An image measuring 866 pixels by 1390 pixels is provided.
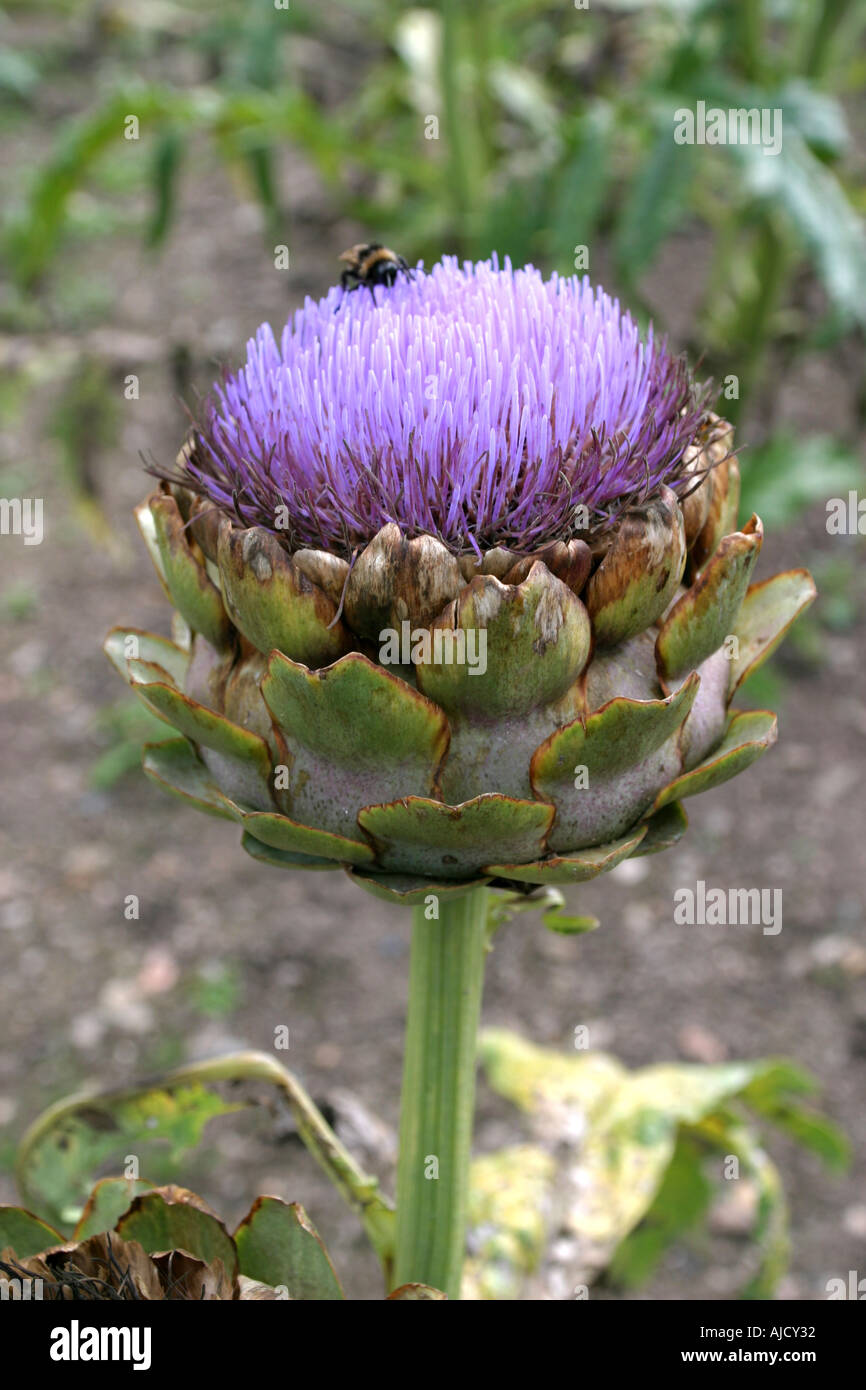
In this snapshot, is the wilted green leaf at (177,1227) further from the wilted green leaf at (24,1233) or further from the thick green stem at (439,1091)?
the thick green stem at (439,1091)

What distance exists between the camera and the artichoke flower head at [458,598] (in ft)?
2.42

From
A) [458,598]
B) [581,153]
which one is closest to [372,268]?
[458,598]

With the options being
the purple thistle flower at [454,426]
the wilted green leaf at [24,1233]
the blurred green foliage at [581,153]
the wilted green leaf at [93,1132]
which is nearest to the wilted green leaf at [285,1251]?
the wilted green leaf at [24,1233]

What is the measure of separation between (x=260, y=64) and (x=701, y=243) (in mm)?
1268

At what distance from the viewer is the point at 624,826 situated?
79cm

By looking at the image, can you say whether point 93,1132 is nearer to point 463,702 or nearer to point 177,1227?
point 177,1227

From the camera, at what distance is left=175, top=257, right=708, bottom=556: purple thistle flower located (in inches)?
30.2

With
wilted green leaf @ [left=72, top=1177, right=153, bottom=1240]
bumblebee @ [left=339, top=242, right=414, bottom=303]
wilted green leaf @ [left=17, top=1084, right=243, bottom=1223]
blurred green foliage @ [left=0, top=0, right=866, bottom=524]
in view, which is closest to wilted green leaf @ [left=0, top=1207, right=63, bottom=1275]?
wilted green leaf @ [left=72, top=1177, right=153, bottom=1240]

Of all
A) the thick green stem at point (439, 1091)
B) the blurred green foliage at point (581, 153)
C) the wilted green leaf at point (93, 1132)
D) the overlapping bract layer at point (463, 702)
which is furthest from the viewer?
the blurred green foliage at point (581, 153)

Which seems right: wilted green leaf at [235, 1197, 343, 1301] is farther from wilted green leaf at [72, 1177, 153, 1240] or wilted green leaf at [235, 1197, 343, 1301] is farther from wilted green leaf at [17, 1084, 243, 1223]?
wilted green leaf at [17, 1084, 243, 1223]

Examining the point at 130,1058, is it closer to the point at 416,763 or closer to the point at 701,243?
the point at 416,763

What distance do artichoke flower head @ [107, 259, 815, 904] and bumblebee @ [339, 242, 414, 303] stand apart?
7cm

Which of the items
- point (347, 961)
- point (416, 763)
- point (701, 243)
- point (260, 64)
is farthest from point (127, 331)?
point (416, 763)

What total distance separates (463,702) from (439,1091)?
30cm
